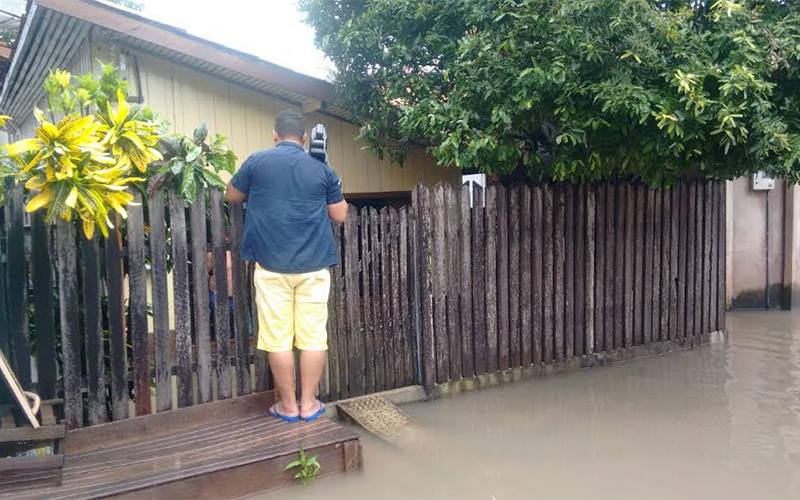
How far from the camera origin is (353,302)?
5.09m

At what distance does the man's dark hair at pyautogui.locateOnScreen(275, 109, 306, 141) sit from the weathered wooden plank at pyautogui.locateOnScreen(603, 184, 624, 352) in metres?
3.46

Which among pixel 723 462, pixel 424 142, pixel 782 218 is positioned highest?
pixel 424 142

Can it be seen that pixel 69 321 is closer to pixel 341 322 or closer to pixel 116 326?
pixel 116 326

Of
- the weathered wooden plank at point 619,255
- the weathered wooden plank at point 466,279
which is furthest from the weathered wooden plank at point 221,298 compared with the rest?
the weathered wooden plank at point 619,255

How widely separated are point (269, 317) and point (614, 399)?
10.1 feet

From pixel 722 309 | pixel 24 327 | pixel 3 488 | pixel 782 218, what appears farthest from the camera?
pixel 782 218

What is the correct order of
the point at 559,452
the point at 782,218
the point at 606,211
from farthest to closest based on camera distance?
the point at 782,218, the point at 606,211, the point at 559,452

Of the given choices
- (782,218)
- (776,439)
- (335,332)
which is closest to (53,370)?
(335,332)

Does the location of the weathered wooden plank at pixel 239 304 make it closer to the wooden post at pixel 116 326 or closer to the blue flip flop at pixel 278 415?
the blue flip flop at pixel 278 415

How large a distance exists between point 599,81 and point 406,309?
233 centimetres

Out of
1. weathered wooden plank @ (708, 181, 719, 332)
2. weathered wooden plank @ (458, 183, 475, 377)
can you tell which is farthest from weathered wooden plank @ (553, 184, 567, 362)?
weathered wooden plank @ (708, 181, 719, 332)

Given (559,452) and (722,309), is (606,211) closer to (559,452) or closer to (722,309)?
(722,309)

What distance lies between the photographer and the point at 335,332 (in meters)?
5.04

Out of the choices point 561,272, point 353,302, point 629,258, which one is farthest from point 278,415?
point 629,258
